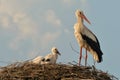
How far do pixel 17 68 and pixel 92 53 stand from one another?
334cm

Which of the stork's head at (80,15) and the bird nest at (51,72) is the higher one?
the stork's head at (80,15)

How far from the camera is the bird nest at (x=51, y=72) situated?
16734 mm

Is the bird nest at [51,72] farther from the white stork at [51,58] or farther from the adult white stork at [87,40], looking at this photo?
the adult white stork at [87,40]

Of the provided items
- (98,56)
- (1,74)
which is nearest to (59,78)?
(1,74)

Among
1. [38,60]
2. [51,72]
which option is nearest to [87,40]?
[38,60]

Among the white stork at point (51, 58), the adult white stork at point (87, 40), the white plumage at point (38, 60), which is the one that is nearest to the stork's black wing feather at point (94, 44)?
the adult white stork at point (87, 40)

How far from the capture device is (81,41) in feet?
65.5

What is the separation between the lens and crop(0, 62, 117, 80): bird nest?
16.7m

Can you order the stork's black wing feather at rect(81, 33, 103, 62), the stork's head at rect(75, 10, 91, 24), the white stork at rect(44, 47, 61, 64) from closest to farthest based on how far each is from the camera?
the white stork at rect(44, 47, 61, 64) < the stork's black wing feather at rect(81, 33, 103, 62) < the stork's head at rect(75, 10, 91, 24)

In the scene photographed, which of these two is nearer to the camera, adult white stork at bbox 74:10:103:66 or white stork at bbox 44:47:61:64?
white stork at bbox 44:47:61:64

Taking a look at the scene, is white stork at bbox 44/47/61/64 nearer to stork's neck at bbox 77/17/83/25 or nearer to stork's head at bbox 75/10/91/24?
stork's neck at bbox 77/17/83/25

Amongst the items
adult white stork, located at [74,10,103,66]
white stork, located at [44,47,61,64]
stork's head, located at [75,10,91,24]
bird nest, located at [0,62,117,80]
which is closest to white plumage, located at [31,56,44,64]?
white stork, located at [44,47,61,64]

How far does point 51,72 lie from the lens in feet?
55.4

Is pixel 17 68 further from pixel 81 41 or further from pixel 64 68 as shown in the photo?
pixel 81 41
